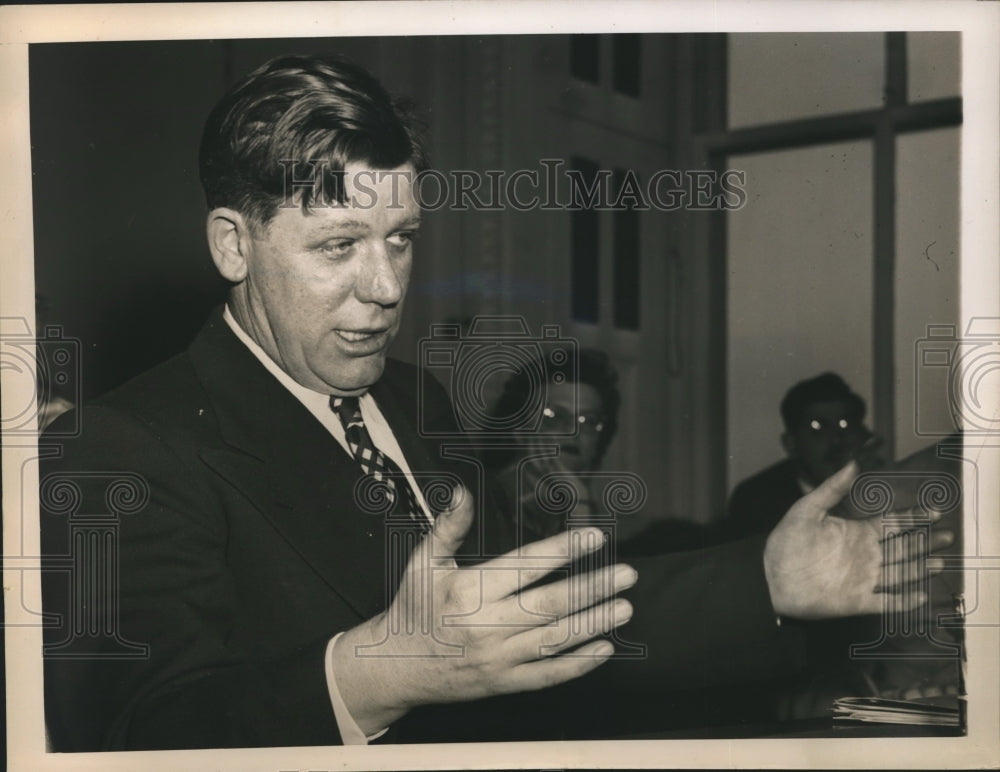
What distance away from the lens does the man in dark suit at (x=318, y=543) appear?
2303mm

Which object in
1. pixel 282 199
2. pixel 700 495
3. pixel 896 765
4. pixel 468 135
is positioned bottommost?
pixel 896 765

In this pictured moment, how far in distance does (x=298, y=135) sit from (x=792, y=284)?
1252mm

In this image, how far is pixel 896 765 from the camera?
2.47 metres

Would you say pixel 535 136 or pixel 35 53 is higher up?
pixel 35 53

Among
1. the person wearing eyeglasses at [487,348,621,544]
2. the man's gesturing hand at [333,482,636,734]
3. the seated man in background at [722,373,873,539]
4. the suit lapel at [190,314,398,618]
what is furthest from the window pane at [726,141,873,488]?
the suit lapel at [190,314,398,618]

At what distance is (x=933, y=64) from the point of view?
2449mm

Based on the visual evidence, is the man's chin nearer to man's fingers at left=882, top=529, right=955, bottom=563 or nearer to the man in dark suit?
the man in dark suit

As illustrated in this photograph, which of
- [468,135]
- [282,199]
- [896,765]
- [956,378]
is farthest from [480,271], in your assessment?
[896,765]

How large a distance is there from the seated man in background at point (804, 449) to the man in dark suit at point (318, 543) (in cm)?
5

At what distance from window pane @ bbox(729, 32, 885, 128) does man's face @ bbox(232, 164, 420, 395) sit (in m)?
0.85

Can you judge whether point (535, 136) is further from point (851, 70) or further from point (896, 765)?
point (896, 765)

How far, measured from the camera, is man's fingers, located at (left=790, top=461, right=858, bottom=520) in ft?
7.93

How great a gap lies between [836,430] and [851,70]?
0.89 meters

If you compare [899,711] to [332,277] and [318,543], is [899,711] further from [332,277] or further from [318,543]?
[332,277]
